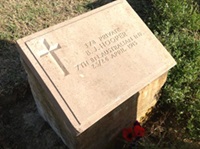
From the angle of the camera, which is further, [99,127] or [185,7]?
[185,7]

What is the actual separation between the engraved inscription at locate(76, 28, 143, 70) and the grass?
807mm

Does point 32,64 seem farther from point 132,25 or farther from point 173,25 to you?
point 173,25

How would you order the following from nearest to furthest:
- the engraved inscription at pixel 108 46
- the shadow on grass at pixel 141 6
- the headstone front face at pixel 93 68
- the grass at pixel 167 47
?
the headstone front face at pixel 93 68
the engraved inscription at pixel 108 46
the grass at pixel 167 47
the shadow on grass at pixel 141 6

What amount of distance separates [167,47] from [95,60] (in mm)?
1239

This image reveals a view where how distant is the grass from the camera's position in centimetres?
315

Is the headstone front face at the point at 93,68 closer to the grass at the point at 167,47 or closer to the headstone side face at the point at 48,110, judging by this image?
the headstone side face at the point at 48,110

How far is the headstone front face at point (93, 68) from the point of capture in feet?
7.45

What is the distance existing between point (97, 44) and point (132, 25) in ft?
1.51

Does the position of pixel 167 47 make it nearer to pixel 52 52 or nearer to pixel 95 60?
pixel 95 60

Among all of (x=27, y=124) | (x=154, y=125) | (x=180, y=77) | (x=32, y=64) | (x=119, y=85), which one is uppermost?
(x=32, y=64)

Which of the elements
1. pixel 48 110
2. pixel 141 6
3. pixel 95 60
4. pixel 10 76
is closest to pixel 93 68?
pixel 95 60

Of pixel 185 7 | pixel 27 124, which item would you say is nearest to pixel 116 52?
pixel 27 124

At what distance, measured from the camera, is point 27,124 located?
3215 mm

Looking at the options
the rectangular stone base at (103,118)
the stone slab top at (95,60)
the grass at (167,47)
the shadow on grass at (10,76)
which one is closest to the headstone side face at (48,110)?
the rectangular stone base at (103,118)
